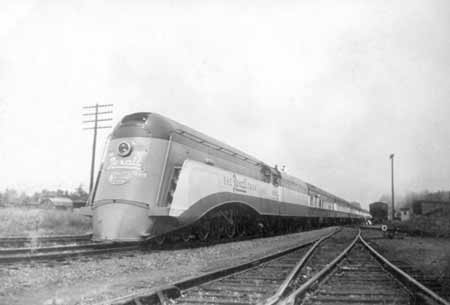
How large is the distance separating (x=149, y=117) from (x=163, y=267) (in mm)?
4576

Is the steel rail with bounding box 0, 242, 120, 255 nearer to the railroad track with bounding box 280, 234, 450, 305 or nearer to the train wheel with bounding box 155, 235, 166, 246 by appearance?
the train wheel with bounding box 155, 235, 166, 246

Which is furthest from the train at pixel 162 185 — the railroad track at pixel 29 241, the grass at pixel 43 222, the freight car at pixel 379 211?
the freight car at pixel 379 211

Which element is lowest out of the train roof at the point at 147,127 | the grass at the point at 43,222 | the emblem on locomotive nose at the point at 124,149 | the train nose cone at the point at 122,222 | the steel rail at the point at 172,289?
the grass at the point at 43,222

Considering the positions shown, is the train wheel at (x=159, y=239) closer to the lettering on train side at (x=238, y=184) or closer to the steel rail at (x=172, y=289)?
the lettering on train side at (x=238, y=184)

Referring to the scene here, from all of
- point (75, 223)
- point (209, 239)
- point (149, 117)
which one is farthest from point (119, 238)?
point (75, 223)

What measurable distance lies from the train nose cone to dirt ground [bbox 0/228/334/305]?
59 centimetres

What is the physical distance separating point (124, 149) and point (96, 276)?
181 inches

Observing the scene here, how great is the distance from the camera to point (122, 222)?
980 centimetres

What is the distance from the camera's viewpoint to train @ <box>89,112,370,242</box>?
9.95 meters

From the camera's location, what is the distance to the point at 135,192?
10156 millimetres

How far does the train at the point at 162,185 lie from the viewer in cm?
995

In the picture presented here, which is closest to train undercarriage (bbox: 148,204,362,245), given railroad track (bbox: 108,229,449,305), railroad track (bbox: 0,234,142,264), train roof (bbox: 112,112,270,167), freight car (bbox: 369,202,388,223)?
railroad track (bbox: 0,234,142,264)

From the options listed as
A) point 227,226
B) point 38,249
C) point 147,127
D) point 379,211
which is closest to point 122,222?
point 38,249

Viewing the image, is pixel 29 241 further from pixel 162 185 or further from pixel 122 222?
pixel 162 185
